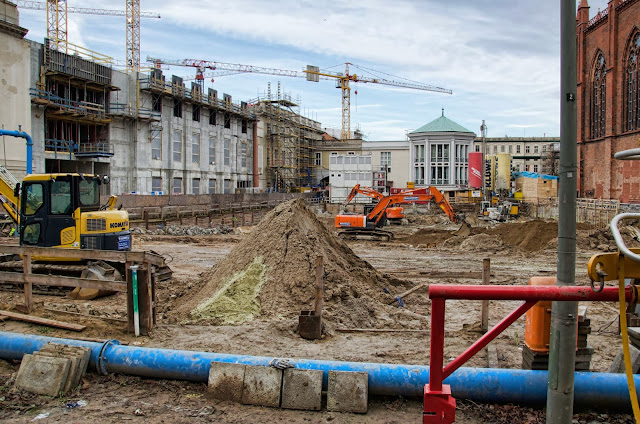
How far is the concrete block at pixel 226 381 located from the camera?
19.9ft

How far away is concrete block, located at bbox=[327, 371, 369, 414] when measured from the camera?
5.77 metres

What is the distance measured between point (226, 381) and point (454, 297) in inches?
138

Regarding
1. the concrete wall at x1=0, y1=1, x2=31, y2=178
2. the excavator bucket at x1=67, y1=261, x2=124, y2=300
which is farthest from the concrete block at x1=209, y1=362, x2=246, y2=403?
the concrete wall at x1=0, y1=1, x2=31, y2=178

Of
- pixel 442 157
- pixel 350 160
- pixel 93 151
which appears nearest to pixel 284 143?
pixel 350 160

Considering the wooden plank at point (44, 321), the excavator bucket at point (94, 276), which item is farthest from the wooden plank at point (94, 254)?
the excavator bucket at point (94, 276)

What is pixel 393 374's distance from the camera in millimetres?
5984

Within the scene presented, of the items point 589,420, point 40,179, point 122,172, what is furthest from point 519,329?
point 122,172

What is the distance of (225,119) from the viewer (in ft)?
191

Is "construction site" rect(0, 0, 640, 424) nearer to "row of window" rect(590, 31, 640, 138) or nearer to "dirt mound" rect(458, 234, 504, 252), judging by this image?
"dirt mound" rect(458, 234, 504, 252)

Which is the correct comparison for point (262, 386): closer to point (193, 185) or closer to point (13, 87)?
point (13, 87)

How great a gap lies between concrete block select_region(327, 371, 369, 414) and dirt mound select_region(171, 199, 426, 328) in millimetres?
3615

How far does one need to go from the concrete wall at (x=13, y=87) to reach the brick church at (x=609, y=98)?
40.1 meters

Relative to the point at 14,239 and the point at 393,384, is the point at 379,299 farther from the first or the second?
the point at 14,239

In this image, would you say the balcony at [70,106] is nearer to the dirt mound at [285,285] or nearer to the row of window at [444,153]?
the dirt mound at [285,285]
